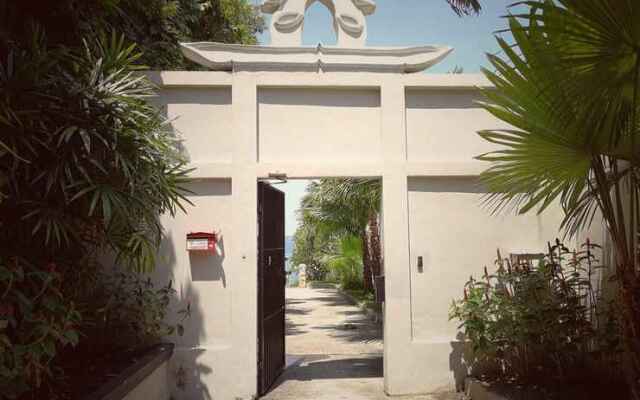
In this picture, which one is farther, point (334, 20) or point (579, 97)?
point (334, 20)

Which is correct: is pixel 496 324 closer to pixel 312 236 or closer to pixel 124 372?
pixel 124 372

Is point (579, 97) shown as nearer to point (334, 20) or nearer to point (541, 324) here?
point (541, 324)

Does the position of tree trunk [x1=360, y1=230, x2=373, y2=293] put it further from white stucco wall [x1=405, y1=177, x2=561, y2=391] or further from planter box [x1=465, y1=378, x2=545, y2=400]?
planter box [x1=465, y1=378, x2=545, y2=400]

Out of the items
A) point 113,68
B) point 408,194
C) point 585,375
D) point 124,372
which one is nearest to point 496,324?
point 585,375

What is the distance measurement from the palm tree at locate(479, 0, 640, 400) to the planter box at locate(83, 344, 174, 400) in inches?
140

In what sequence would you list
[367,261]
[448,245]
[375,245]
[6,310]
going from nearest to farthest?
[6,310]
[448,245]
[375,245]
[367,261]

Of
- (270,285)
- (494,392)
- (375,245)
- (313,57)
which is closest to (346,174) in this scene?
(313,57)

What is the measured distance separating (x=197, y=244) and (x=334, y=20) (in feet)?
10.2

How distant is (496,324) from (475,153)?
2.10 m

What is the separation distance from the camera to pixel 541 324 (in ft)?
16.9

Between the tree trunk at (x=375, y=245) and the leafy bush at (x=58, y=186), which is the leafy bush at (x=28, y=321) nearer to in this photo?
the leafy bush at (x=58, y=186)

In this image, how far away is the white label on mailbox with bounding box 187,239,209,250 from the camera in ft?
19.6

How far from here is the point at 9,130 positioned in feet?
12.0

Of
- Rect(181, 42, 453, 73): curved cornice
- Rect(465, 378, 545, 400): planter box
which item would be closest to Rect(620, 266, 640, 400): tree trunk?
Rect(465, 378, 545, 400): planter box
